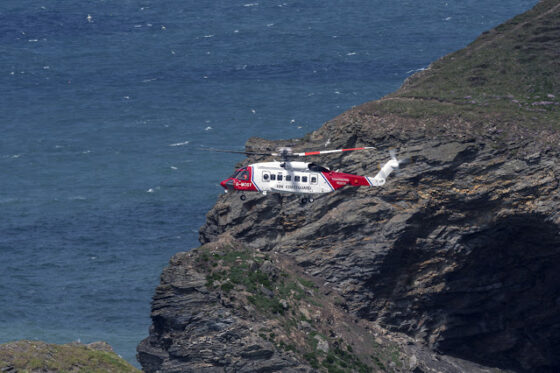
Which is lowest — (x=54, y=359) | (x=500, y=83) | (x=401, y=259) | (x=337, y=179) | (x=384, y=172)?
(x=401, y=259)

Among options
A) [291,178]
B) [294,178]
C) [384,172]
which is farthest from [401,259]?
[291,178]

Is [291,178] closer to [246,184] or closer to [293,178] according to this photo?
[293,178]

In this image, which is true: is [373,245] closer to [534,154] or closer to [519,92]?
[534,154]

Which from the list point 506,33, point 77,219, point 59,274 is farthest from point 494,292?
point 77,219

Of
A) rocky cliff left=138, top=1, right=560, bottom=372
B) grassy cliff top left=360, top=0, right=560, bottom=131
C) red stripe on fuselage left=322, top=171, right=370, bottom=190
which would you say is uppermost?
red stripe on fuselage left=322, top=171, right=370, bottom=190

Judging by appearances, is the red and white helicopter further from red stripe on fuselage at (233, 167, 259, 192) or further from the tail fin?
the tail fin

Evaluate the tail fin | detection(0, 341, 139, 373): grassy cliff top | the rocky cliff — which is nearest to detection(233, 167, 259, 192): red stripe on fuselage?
the rocky cliff
